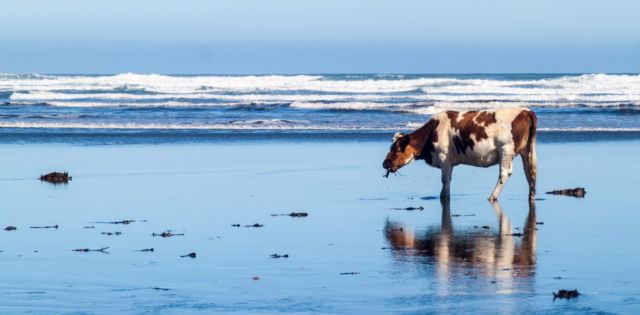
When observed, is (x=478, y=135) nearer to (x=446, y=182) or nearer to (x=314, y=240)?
(x=446, y=182)

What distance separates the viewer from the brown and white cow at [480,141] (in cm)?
1373

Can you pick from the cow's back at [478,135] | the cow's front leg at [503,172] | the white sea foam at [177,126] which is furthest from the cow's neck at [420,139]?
the white sea foam at [177,126]

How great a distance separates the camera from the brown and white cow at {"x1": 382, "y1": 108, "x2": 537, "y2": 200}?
13.7 m

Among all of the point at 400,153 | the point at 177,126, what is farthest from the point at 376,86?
the point at 400,153

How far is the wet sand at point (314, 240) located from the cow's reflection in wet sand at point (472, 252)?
2 cm

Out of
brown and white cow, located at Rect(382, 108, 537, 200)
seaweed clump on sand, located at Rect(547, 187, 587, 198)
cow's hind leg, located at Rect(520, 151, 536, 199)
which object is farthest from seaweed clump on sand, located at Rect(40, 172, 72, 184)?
seaweed clump on sand, located at Rect(547, 187, 587, 198)

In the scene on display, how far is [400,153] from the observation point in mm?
14445

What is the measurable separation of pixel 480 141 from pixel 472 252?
Answer: 436 cm

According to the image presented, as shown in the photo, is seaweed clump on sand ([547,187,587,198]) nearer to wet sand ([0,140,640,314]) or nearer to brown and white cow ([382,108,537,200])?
wet sand ([0,140,640,314])

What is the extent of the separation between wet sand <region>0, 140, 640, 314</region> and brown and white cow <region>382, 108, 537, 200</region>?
18.6 inches

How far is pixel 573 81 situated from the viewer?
70062 millimetres

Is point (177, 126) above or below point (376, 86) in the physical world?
below

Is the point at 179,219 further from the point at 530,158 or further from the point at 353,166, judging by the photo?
the point at 353,166

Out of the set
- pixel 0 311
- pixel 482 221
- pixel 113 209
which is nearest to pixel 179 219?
pixel 113 209
